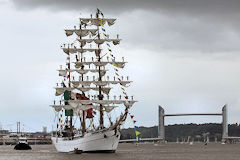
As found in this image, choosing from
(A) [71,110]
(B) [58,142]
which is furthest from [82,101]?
(B) [58,142]

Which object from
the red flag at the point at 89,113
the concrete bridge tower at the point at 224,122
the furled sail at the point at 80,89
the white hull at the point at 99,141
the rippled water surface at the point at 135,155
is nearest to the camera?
the rippled water surface at the point at 135,155

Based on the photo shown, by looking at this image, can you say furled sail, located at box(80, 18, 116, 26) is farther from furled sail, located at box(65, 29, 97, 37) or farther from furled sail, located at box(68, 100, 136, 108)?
furled sail, located at box(68, 100, 136, 108)

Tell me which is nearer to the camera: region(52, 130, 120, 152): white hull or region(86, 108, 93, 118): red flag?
region(52, 130, 120, 152): white hull

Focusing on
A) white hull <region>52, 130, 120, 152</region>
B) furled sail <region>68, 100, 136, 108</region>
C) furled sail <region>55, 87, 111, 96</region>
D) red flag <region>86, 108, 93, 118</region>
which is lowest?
white hull <region>52, 130, 120, 152</region>

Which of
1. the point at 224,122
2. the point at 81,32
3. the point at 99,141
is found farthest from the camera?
the point at 224,122

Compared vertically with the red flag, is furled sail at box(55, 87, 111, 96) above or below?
above

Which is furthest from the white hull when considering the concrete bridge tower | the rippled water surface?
the concrete bridge tower

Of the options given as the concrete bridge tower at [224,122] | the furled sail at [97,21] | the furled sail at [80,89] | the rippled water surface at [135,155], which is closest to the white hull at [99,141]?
the rippled water surface at [135,155]

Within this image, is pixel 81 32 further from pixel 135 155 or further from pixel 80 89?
pixel 135 155

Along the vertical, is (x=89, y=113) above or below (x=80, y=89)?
below

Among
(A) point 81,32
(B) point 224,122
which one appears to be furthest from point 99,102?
(B) point 224,122

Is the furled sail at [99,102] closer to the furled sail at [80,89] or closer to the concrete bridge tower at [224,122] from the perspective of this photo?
the furled sail at [80,89]

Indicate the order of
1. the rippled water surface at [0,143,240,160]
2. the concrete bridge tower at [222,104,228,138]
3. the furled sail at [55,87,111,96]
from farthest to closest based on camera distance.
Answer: the concrete bridge tower at [222,104,228,138], the furled sail at [55,87,111,96], the rippled water surface at [0,143,240,160]

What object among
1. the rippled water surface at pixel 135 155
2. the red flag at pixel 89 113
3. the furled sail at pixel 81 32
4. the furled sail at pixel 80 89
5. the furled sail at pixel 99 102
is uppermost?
the furled sail at pixel 81 32
